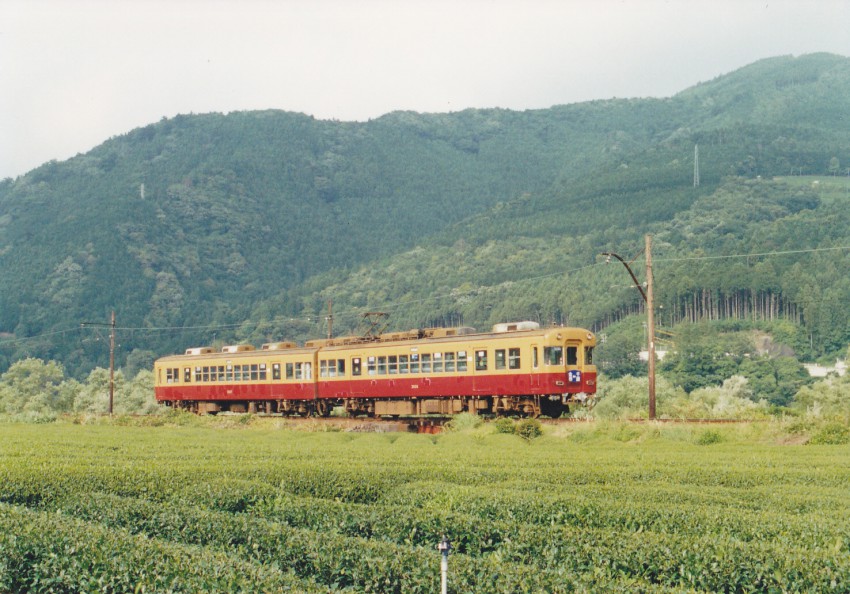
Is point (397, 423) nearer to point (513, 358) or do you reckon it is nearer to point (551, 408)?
point (513, 358)

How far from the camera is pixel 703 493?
20.0 meters

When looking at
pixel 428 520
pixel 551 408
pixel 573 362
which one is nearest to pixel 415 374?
pixel 551 408

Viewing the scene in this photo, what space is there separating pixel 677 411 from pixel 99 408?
48.1 m

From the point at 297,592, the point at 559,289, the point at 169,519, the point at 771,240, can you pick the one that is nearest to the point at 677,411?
the point at 169,519

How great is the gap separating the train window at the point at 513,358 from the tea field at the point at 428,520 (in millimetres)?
7687

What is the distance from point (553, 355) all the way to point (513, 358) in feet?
5.64

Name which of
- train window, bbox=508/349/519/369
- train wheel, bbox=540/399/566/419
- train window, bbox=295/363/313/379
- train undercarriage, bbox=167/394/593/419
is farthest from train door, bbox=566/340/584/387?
train window, bbox=295/363/313/379

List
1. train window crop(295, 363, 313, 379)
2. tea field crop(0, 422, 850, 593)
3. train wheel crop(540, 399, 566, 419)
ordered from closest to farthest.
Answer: tea field crop(0, 422, 850, 593) → train wheel crop(540, 399, 566, 419) → train window crop(295, 363, 313, 379)

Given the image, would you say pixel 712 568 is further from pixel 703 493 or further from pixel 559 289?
pixel 559 289

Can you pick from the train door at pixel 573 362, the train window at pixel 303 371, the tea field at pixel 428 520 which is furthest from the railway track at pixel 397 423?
the tea field at pixel 428 520

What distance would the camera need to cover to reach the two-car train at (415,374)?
3862 centimetres

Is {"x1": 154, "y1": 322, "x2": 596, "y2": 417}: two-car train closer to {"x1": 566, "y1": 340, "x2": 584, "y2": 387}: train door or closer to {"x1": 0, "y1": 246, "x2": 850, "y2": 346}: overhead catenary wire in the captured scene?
{"x1": 566, "y1": 340, "x2": 584, "y2": 387}: train door

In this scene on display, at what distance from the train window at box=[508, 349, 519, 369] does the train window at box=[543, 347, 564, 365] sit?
1.29m

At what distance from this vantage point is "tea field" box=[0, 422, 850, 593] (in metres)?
12.8
